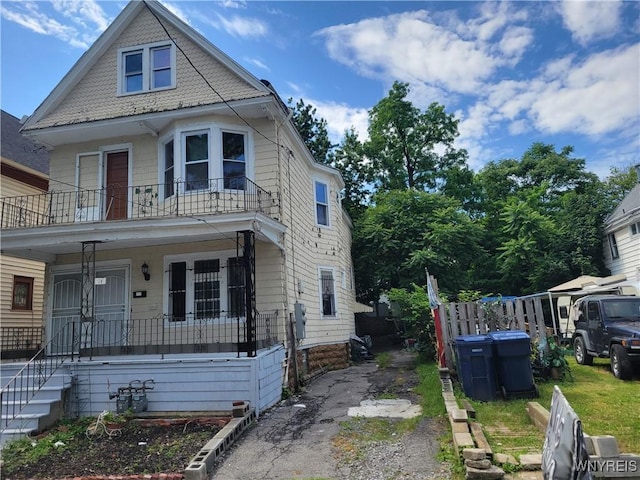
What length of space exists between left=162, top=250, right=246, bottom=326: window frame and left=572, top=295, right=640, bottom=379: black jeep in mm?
8603

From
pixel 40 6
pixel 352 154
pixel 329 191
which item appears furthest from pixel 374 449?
pixel 352 154

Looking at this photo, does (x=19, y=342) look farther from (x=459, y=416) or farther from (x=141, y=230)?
(x=459, y=416)

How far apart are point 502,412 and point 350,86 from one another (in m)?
12.1

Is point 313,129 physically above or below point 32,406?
above

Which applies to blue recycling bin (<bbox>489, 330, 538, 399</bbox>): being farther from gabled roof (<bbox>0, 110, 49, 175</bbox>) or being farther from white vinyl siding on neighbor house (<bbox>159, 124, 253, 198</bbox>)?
gabled roof (<bbox>0, 110, 49, 175</bbox>)

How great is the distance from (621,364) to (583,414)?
Answer: 3474mm

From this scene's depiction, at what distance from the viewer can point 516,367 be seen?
7.71 metres

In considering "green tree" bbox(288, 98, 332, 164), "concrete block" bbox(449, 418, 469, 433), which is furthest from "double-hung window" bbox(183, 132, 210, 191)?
"green tree" bbox(288, 98, 332, 164)

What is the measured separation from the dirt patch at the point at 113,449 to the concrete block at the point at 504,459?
3.70 metres

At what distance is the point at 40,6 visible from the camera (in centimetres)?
844

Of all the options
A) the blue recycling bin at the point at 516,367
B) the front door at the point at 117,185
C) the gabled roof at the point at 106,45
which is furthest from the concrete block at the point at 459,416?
the gabled roof at the point at 106,45

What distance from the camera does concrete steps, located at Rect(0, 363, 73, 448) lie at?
24.4ft

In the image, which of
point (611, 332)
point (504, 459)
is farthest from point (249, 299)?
point (611, 332)

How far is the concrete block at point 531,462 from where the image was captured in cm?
460
